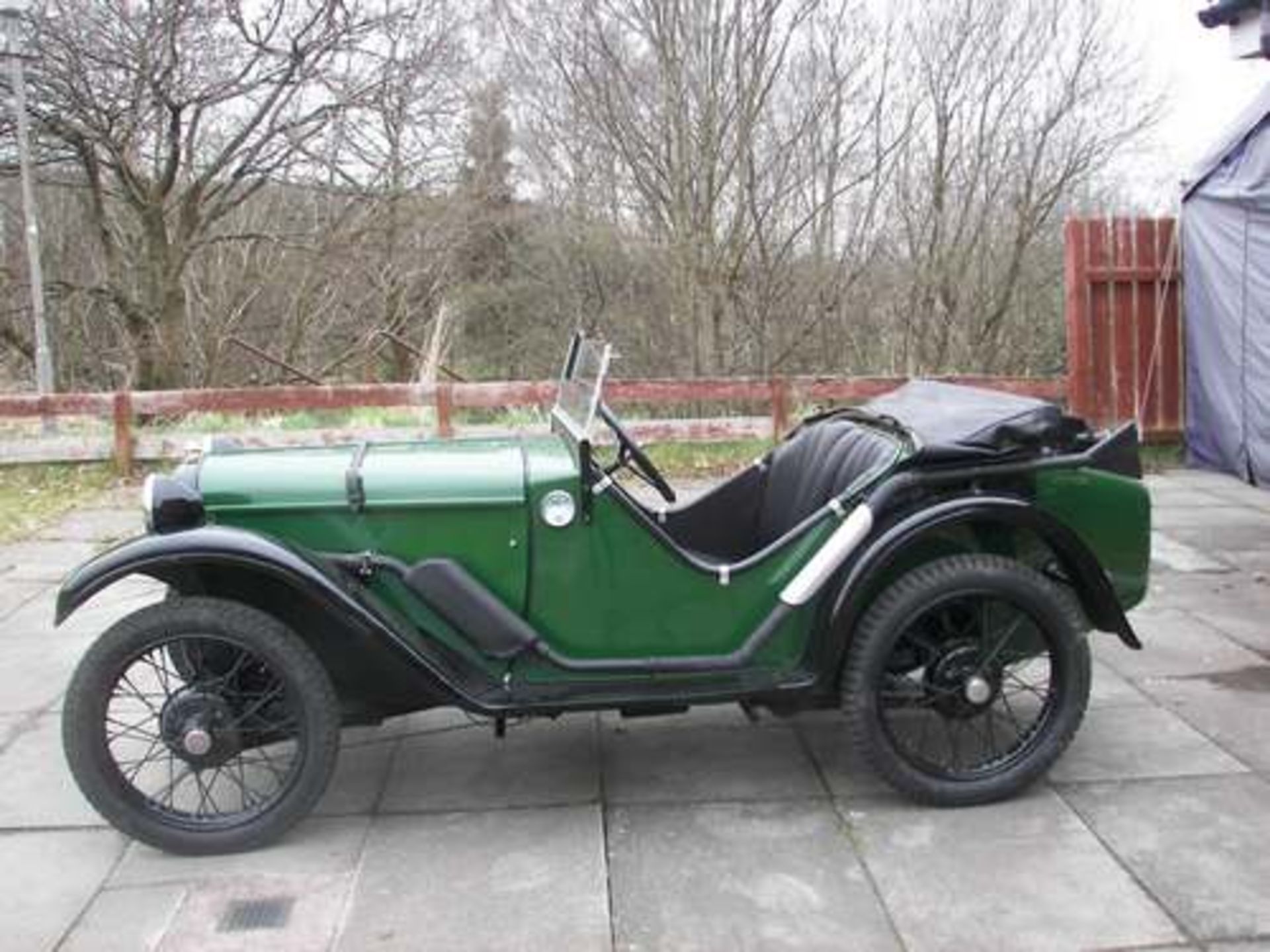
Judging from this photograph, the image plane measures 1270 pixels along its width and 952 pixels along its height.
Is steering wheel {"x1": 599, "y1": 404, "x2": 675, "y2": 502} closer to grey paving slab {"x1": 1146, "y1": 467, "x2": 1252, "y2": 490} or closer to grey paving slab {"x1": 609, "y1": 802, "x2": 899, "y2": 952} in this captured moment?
grey paving slab {"x1": 609, "y1": 802, "x2": 899, "y2": 952}

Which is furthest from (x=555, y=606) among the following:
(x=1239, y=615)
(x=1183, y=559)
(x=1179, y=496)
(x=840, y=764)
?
(x=1179, y=496)

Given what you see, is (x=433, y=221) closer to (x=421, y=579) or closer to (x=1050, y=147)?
(x=1050, y=147)

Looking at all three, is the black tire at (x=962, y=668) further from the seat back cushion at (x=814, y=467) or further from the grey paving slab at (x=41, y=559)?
the grey paving slab at (x=41, y=559)

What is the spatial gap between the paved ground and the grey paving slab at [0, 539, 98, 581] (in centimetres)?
223

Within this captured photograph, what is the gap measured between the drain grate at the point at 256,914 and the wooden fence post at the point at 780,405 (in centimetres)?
692

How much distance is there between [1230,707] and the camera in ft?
14.3

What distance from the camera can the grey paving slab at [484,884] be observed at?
2.98 m

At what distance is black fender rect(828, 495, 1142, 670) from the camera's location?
3.52m

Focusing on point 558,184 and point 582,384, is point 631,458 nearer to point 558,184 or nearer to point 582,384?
point 582,384

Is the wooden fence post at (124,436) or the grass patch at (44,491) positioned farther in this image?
the wooden fence post at (124,436)

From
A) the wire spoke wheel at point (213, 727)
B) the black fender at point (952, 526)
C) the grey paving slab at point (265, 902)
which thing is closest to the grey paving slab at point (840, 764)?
the black fender at point (952, 526)

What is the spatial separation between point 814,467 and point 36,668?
10.3 feet

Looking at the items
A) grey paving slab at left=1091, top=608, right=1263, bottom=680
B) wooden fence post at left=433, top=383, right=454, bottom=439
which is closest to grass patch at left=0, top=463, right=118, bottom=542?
wooden fence post at left=433, top=383, right=454, bottom=439

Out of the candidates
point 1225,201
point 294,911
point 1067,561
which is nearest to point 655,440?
point 1225,201
